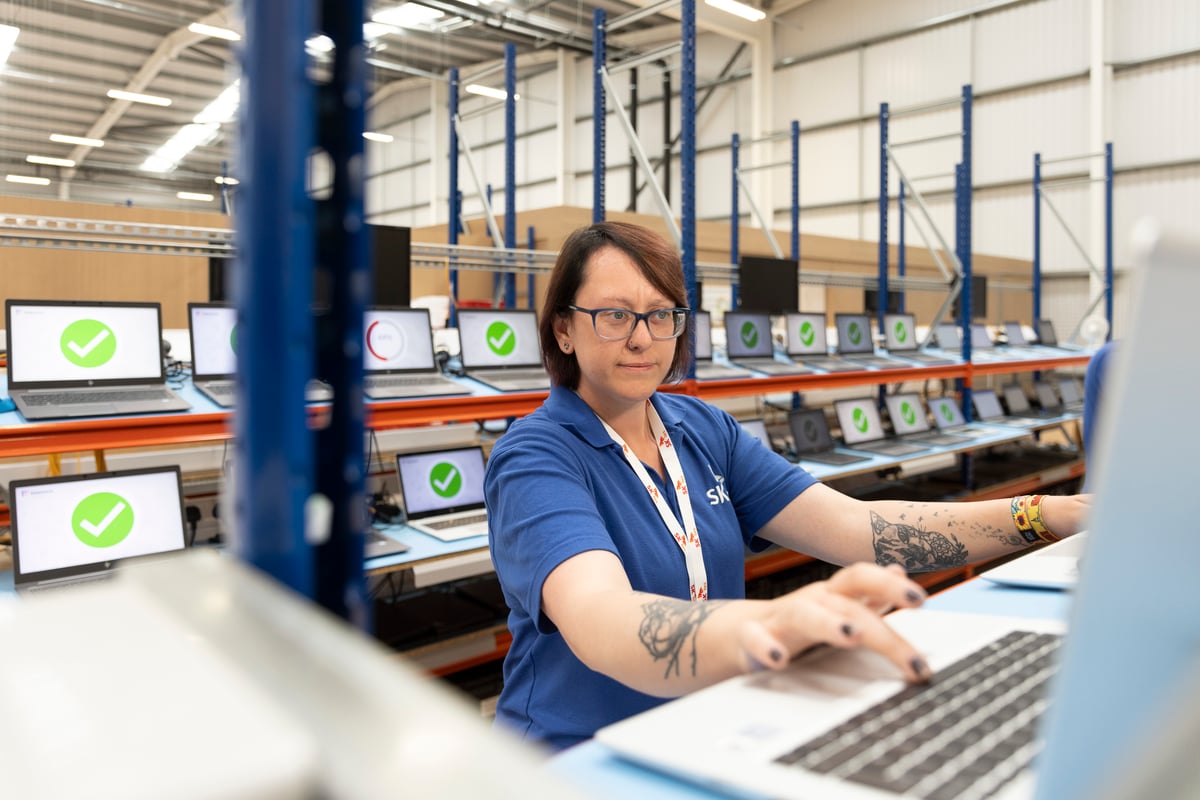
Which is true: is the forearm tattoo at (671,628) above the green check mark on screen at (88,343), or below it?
below

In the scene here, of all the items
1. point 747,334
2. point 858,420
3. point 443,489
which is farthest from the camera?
point 858,420

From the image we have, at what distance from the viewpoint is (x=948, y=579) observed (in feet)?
13.8

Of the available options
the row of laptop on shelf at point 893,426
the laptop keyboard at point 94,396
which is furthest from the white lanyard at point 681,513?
the row of laptop on shelf at point 893,426

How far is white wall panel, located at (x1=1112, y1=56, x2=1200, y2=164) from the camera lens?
818 centimetres

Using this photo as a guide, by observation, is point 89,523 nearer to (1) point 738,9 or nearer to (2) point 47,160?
(1) point 738,9

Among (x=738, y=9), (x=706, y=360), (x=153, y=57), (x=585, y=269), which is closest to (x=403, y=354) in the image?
(x=706, y=360)

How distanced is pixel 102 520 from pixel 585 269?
1471 mm

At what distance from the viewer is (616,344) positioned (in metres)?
1.22

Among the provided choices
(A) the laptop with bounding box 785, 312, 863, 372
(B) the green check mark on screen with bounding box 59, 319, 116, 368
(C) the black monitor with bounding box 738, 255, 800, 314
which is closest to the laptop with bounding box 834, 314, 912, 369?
(A) the laptop with bounding box 785, 312, 863, 372

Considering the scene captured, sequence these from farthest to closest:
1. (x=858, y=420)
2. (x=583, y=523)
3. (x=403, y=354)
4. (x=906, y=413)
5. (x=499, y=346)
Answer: (x=906, y=413)
(x=858, y=420)
(x=499, y=346)
(x=403, y=354)
(x=583, y=523)

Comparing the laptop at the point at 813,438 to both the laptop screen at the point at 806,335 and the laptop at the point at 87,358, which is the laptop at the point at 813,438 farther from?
the laptop at the point at 87,358

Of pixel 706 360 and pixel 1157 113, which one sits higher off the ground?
pixel 1157 113

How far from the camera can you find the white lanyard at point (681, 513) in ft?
3.82

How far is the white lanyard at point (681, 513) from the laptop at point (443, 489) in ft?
4.34
